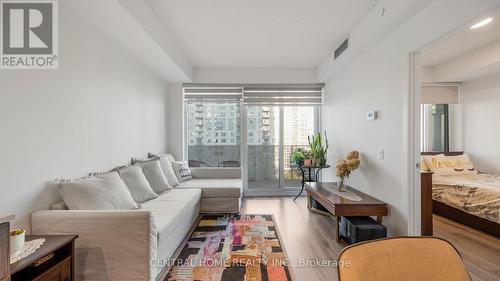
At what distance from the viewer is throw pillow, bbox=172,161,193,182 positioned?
4.27 m

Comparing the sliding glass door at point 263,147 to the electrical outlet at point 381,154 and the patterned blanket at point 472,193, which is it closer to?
the electrical outlet at point 381,154

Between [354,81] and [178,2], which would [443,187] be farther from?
[178,2]

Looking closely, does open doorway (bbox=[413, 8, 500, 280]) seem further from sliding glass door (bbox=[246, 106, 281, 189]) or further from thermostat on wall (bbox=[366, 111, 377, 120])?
sliding glass door (bbox=[246, 106, 281, 189])

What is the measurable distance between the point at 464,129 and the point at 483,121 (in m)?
0.34

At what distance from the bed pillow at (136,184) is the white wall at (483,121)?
5.71m

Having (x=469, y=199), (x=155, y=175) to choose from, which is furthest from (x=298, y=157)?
(x=155, y=175)

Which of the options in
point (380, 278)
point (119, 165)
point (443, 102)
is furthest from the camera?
point (443, 102)

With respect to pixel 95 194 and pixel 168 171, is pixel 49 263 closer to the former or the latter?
pixel 95 194

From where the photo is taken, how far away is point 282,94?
517cm

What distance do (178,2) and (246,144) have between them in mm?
3108

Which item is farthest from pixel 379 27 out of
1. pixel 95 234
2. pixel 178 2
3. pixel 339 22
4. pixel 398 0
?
pixel 95 234

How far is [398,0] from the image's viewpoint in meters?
2.29

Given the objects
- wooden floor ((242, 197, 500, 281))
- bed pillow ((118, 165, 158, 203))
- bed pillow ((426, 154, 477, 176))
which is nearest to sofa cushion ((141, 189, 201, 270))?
bed pillow ((118, 165, 158, 203))

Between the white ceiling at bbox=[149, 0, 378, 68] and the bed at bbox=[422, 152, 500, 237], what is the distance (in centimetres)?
213
